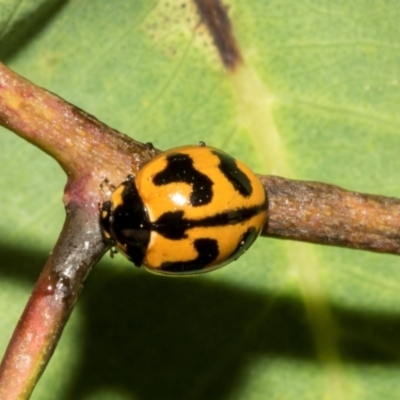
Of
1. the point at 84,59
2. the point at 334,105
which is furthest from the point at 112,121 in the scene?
the point at 334,105

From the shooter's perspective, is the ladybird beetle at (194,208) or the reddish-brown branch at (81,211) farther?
the ladybird beetle at (194,208)

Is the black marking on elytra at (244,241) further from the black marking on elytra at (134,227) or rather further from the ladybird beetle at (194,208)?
the black marking on elytra at (134,227)

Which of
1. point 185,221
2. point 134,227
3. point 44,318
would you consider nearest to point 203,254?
point 185,221

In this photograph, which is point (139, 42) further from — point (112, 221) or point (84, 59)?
point (112, 221)

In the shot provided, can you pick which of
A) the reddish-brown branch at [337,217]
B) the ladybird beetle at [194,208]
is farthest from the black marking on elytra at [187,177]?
the reddish-brown branch at [337,217]

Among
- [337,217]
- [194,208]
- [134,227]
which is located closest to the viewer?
[337,217]

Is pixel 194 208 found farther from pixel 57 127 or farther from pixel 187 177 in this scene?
pixel 57 127

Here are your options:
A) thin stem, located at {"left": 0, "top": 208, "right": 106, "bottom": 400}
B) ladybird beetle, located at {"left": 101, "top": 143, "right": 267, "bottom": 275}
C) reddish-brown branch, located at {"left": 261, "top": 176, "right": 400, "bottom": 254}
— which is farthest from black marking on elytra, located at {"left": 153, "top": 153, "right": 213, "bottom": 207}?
thin stem, located at {"left": 0, "top": 208, "right": 106, "bottom": 400}

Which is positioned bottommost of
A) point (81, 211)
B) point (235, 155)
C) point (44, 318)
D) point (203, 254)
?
point (44, 318)
